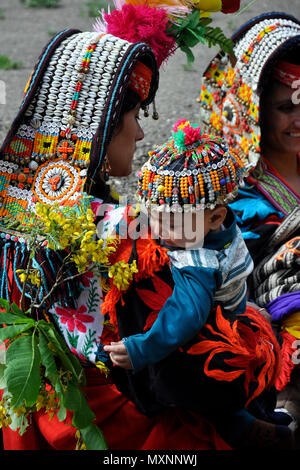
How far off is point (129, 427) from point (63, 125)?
4.10 feet

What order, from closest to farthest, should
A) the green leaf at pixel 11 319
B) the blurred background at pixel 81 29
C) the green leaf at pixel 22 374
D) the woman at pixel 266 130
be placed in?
the green leaf at pixel 22 374 → the green leaf at pixel 11 319 → the woman at pixel 266 130 → the blurred background at pixel 81 29

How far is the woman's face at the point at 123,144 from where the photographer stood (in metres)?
2.15

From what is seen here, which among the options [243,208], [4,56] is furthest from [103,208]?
[4,56]

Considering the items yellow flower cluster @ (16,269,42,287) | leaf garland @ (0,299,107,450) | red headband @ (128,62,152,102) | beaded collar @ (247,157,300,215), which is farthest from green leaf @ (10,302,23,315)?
beaded collar @ (247,157,300,215)

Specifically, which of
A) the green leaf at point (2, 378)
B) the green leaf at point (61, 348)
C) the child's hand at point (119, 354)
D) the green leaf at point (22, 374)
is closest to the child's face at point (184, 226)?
the child's hand at point (119, 354)

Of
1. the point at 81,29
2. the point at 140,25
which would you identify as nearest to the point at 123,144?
the point at 140,25

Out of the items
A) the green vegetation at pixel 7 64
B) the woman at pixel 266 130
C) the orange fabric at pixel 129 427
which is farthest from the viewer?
the green vegetation at pixel 7 64

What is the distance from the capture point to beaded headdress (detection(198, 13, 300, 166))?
3.22m

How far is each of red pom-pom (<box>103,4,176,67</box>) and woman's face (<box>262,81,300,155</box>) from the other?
1.25 meters

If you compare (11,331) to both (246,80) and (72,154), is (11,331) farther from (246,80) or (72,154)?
(246,80)

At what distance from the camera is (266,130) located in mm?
3475

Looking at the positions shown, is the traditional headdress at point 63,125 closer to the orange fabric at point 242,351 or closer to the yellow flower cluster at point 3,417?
the yellow flower cluster at point 3,417

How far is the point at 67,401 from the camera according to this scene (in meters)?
1.83

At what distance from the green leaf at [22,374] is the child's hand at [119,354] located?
0.85 feet
